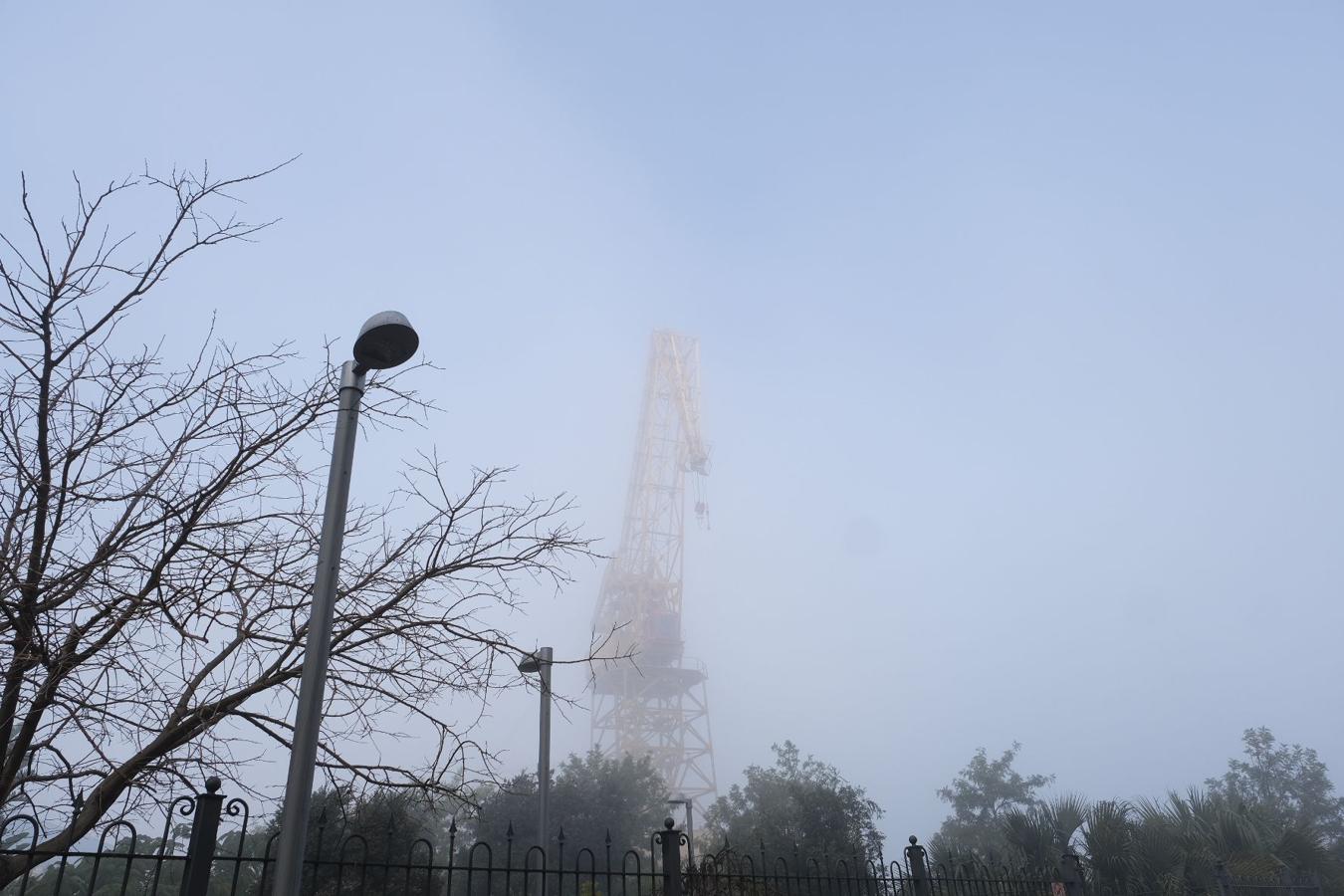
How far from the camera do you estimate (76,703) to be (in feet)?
13.3

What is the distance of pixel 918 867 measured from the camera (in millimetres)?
7949

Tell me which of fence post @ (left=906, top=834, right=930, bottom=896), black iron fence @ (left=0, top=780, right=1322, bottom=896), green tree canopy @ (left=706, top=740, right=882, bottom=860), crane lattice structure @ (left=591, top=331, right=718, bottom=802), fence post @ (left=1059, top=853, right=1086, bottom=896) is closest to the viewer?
black iron fence @ (left=0, top=780, right=1322, bottom=896)

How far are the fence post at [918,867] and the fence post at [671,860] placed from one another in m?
2.80

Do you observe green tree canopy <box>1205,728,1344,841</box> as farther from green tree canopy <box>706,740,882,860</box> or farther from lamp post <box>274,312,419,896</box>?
lamp post <box>274,312,419,896</box>

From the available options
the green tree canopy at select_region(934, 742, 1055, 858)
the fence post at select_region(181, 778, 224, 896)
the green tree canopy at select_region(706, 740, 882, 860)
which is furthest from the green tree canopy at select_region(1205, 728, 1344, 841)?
the fence post at select_region(181, 778, 224, 896)

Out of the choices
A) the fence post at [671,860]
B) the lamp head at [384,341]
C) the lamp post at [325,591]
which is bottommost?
the fence post at [671,860]

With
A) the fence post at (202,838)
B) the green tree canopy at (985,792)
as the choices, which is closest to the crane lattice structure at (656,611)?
the green tree canopy at (985,792)

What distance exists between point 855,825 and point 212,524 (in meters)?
25.9

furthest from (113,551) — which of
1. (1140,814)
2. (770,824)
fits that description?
(770,824)

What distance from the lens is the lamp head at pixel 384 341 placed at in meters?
4.28

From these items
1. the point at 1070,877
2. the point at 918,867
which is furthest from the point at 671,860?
the point at 1070,877

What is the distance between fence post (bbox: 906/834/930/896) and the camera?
7789 mm

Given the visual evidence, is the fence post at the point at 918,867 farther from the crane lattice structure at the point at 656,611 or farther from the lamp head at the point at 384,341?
the crane lattice structure at the point at 656,611

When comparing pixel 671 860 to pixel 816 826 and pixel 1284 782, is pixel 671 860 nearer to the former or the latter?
pixel 816 826
